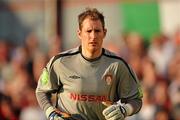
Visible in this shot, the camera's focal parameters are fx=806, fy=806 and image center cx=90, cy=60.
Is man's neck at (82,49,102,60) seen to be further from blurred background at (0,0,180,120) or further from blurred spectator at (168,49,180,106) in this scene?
blurred spectator at (168,49,180,106)

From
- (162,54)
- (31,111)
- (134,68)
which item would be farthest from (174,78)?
(31,111)

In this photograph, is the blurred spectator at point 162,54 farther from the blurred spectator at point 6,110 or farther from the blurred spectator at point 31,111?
the blurred spectator at point 6,110

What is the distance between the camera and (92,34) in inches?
337

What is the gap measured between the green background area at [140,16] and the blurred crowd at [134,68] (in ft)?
1.31

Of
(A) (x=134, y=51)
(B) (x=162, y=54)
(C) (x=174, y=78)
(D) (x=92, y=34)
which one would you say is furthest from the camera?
(A) (x=134, y=51)

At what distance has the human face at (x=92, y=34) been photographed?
8578 mm

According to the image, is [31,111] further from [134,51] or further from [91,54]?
[91,54]

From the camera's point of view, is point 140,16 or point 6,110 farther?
point 140,16

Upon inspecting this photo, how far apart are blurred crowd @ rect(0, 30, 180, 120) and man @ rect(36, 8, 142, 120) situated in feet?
15.4

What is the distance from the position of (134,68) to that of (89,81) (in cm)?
594

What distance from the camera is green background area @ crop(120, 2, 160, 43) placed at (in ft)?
52.5

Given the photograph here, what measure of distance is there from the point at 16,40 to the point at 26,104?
2.26 m

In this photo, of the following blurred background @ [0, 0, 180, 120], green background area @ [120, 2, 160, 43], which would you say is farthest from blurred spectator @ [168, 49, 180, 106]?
green background area @ [120, 2, 160, 43]

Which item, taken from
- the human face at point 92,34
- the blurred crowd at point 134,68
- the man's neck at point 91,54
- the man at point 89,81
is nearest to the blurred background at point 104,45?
the blurred crowd at point 134,68
